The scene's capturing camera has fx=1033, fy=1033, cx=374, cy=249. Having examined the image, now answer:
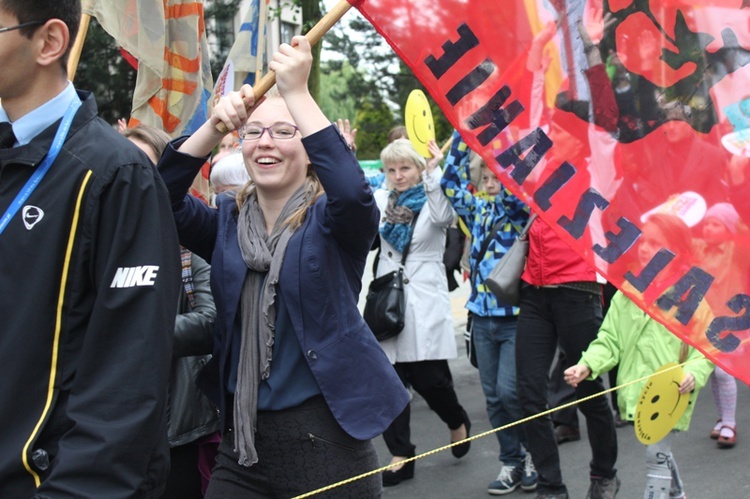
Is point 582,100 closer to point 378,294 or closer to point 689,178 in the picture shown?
point 689,178

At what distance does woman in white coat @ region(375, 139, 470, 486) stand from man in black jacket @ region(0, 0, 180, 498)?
4206 millimetres

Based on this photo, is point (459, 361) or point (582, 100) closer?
point (582, 100)

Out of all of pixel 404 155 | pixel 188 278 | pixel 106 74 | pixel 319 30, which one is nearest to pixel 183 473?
pixel 188 278

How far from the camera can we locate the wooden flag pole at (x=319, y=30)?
104 inches

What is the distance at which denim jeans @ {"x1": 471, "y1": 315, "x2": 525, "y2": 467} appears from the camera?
227 inches

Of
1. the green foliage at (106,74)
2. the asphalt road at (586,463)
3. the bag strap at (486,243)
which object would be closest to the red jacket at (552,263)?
the bag strap at (486,243)

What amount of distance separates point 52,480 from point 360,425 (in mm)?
1202

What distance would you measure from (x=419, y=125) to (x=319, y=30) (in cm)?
394

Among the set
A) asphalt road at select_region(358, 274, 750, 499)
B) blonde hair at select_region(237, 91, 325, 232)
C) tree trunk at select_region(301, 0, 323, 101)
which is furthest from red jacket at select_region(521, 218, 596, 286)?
tree trunk at select_region(301, 0, 323, 101)

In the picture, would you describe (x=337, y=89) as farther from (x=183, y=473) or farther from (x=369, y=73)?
(x=183, y=473)

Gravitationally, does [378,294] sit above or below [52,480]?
below

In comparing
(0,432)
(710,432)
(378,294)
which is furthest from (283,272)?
(710,432)

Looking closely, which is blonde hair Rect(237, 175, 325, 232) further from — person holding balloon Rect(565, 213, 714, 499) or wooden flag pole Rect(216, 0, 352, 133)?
person holding balloon Rect(565, 213, 714, 499)

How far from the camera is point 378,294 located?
633 centimetres
